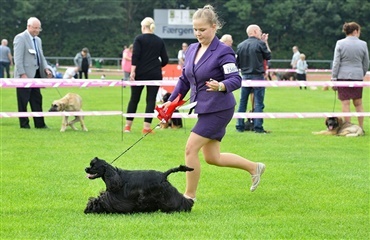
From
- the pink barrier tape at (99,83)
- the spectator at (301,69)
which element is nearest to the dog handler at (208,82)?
the pink barrier tape at (99,83)

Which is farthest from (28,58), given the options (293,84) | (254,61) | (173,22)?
(173,22)

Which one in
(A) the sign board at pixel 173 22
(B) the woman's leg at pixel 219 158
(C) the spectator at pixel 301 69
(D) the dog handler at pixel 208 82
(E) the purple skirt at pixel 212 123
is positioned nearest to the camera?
(D) the dog handler at pixel 208 82

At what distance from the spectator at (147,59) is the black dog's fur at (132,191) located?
6009 mm

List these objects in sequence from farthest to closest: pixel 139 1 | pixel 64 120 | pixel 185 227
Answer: pixel 139 1 < pixel 64 120 < pixel 185 227

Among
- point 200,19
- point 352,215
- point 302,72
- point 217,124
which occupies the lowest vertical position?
point 302,72

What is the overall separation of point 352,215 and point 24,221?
2.61 metres

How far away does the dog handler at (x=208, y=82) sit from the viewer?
232 inches

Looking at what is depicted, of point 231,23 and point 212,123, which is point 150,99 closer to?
point 212,123

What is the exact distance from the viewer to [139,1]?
6091 cm

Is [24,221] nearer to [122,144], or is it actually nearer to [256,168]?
[256,168]

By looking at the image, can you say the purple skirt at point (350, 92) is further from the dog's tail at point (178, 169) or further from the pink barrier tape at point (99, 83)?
the dog's tail at point (178, 169)

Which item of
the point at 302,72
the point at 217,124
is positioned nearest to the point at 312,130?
the point at 217,124

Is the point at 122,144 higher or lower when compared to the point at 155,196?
lower

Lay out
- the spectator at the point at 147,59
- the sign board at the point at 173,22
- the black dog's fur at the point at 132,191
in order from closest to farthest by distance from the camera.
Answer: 1. the black dog's fur at the point at 132,191
2. the spectator at the point at 147,59
3. the sign board at the point at 173,22
